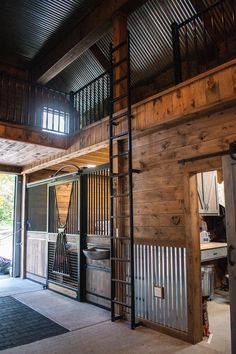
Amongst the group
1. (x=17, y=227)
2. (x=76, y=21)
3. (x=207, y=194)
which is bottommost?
(x=17, y=227)

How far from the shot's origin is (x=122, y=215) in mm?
3926

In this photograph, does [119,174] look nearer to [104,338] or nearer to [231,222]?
[231,222]

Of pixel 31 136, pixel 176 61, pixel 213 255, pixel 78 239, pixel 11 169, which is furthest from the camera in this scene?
A: pixel 11 169

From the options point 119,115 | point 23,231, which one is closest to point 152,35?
point 119,115

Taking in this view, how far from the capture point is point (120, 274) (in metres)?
3.81

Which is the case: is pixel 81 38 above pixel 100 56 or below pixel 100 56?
below

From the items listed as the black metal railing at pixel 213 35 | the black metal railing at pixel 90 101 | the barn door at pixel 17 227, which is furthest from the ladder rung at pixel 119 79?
the barn door at pixel 17 227

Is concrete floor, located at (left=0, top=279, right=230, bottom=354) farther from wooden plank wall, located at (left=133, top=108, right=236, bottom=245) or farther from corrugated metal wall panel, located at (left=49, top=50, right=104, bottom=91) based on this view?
corrugated metal wall panel, located at (left=49, top=50, right=104, bottom=91)

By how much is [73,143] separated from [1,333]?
3.06 metres

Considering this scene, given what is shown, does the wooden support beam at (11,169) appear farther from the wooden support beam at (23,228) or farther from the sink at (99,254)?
the sink at (99,254)

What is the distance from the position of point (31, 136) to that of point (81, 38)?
1.88 metres

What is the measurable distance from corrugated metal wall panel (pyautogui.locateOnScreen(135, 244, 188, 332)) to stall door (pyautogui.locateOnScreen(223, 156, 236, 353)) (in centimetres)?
51

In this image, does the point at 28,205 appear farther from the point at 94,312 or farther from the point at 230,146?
the point at 230,146

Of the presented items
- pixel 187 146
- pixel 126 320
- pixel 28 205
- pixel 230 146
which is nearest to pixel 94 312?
pixel 126 320
